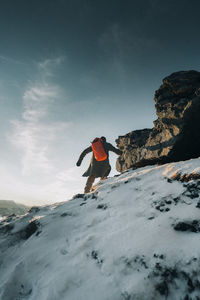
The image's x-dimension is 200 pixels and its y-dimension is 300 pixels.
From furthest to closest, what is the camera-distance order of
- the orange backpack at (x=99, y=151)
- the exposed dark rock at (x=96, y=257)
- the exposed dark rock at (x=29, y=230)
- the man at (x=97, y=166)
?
the man at (x=97, y=166) → the orange backpack at (x=99, y=151) → the exposed dark rock at (x=29, y=230) → the exposed dark rock at (x=96, y=257)

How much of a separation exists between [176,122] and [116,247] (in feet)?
15.8

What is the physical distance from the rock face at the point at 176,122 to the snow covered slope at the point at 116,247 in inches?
57.5

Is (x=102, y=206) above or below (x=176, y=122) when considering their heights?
below

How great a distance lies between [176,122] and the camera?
6012 mm

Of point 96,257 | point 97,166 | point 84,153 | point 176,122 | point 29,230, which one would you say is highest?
point 84,153

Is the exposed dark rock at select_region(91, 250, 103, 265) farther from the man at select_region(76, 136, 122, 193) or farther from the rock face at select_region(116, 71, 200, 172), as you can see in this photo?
the man at select_region(76, 136, 122, 193)

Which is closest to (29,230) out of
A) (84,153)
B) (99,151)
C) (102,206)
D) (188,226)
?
(102,206)

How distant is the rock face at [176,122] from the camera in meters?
5.79

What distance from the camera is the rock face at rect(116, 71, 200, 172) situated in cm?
579

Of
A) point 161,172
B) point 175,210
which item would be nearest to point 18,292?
point 175,210

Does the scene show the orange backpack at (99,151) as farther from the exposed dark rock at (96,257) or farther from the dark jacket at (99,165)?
the exposed dark rock at (96,257)

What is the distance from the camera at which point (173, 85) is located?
274 inches

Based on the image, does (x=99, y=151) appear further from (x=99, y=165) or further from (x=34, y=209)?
(x=34, y=209)

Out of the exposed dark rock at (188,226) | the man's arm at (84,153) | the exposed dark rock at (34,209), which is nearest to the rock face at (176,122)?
the man's arm at (84,153)
